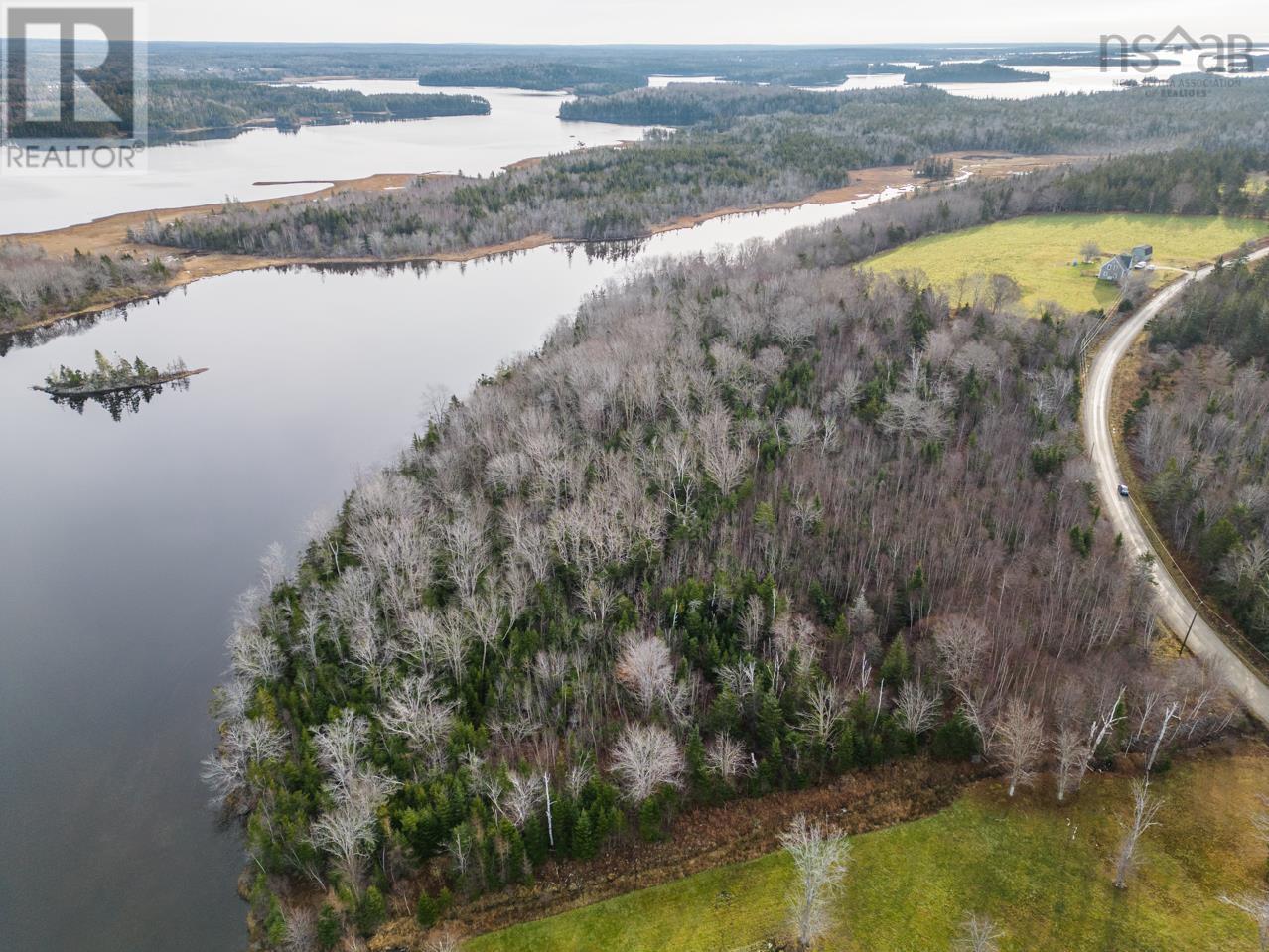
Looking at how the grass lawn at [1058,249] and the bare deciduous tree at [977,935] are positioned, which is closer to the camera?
the bare deciduous tree at [977,935]

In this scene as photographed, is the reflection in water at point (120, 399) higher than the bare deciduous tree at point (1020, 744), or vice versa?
the reflection in water at point (120, 399)

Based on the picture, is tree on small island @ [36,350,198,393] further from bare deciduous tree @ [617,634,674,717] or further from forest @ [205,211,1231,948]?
bare deciduous tree @ [617,634,674,717]

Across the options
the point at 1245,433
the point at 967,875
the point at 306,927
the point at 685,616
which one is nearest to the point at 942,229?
the point at 1245,433

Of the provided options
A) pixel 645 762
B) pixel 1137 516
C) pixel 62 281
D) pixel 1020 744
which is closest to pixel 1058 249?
pixel 1137 516

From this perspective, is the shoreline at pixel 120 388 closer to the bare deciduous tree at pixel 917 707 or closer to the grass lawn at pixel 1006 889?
the grass lawn at pixel 1006 889

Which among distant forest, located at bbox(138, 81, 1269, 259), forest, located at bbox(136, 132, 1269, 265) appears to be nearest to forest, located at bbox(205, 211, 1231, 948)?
forest, located at bbox(136, 132, 1269, 265)

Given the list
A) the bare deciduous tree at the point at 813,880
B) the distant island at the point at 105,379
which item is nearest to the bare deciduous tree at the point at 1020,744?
the bare deciduous tree at the point at 813,880

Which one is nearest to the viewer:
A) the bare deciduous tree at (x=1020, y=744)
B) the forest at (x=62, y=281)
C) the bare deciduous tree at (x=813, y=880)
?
the bare deciduous tree at (x=813, y=880)
